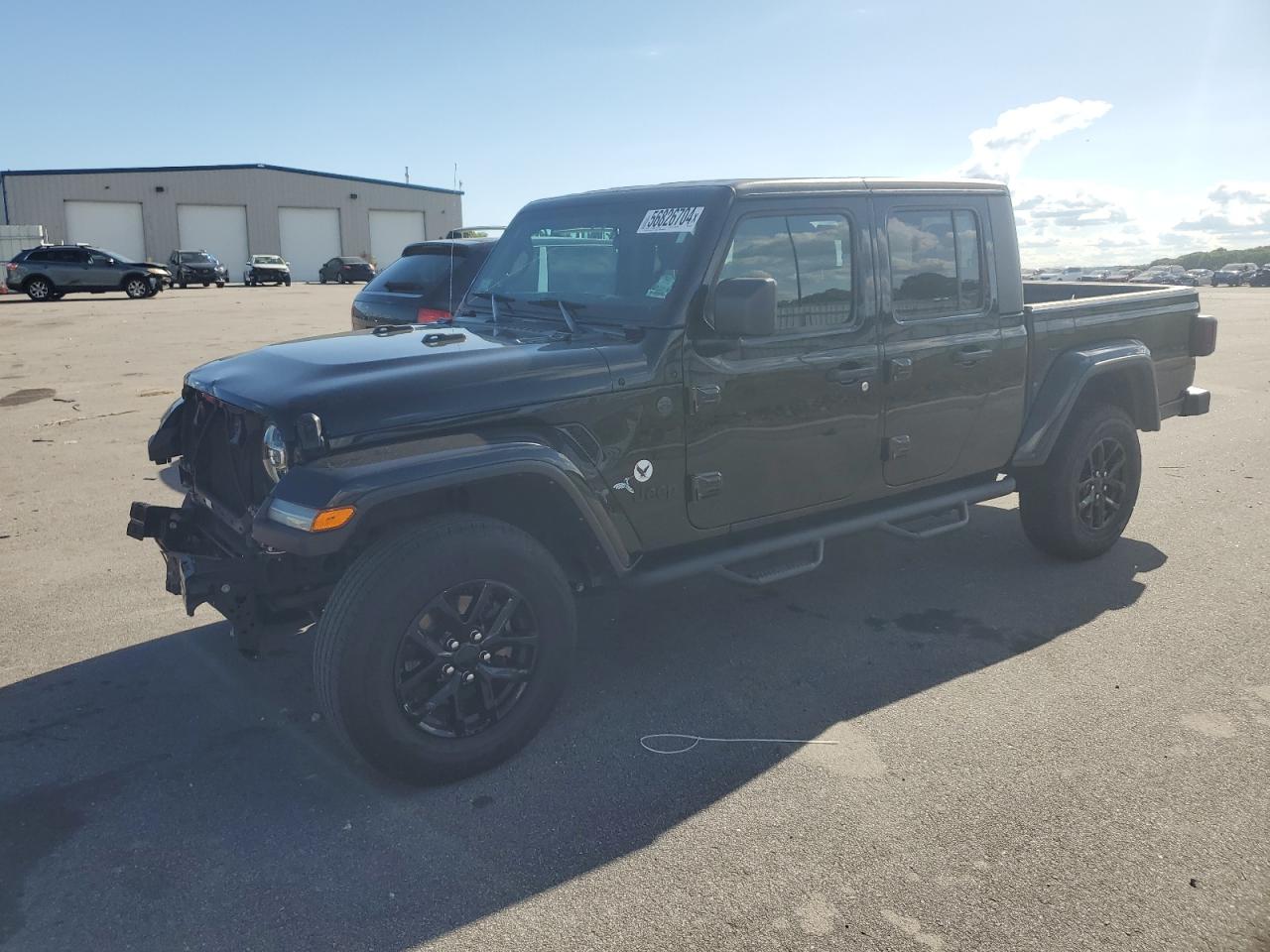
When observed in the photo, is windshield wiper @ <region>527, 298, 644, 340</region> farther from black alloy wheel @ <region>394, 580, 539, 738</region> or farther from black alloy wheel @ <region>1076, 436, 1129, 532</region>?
black alloy wheel @ <region>1076, 436, 1129, 532</region>

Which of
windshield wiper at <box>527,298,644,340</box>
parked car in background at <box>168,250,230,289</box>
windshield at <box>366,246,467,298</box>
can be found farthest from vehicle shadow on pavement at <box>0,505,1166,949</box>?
parked car in background at <box>168,250,230,289</box>

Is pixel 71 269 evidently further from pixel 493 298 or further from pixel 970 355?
pixel 970 355

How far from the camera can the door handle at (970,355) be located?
476cm

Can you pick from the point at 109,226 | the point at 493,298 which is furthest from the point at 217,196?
the point at 493,298

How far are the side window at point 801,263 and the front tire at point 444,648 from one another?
4.84 feet

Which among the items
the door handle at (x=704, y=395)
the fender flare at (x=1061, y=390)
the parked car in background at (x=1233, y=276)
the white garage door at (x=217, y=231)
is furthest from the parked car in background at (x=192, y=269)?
the parked car in background at (x=1233, y=276)

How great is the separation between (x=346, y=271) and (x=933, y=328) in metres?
46.7

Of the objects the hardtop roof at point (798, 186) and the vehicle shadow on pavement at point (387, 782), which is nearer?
the vehicle shadow on pavement at point (387, 782)

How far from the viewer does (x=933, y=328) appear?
15.4 ft

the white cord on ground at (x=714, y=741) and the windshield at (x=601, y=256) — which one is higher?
the windshield at (x=601, y=256)

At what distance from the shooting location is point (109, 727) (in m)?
3.82

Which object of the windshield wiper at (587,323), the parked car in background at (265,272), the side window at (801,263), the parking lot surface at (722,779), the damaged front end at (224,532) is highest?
the parked car in background at (265,272)

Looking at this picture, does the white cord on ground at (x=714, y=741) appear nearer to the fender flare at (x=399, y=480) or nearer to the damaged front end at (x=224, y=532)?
the fender flare at (x=399, y=480)

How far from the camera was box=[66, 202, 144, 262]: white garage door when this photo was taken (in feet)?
163
